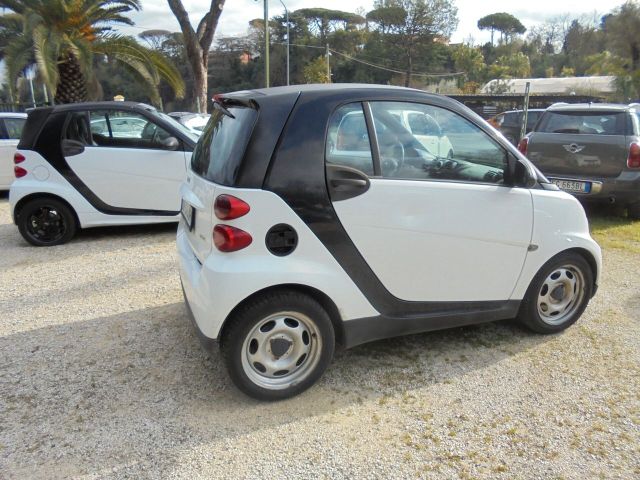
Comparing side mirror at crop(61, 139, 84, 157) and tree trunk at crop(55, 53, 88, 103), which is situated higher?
tree trunk at crop(55, 53, 88, 103)

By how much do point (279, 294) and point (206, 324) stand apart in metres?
0.41

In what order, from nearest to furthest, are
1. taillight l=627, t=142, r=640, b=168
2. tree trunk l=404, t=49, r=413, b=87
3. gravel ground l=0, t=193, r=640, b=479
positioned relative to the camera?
gravel ground l=0, t=193, r=640, b=479 → taillight l=627, t=142, r=640, b=168 → tree trunk l=404, t=49, r=413, b=87

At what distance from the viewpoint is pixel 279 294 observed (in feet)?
8.82

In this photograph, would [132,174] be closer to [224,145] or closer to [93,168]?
[93,168]

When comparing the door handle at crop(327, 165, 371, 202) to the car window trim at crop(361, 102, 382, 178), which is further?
the car window trim at crop(361, 102, 382, 178)

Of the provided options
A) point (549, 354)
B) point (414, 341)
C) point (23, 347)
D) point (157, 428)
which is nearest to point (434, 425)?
point (414, 341)

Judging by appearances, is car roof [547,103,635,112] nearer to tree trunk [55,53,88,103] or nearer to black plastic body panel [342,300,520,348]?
black plastic body panel [342,300,520,348]

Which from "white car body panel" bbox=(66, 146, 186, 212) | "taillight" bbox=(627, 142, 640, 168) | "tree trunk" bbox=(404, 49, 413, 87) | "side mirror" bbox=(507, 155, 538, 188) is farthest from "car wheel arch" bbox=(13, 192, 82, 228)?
"tree trunk" bbox=(404, 49, 413, 87)

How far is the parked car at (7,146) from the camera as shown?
883 centimetres

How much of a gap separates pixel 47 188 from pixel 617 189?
7011mm

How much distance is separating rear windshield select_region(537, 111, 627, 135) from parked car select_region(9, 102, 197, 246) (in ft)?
16.7

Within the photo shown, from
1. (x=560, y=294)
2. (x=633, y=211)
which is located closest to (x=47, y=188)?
(x=560, y=294)

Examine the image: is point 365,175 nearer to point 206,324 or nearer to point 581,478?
point 206,324

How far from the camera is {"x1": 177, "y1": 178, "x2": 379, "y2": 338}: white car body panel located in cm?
257
